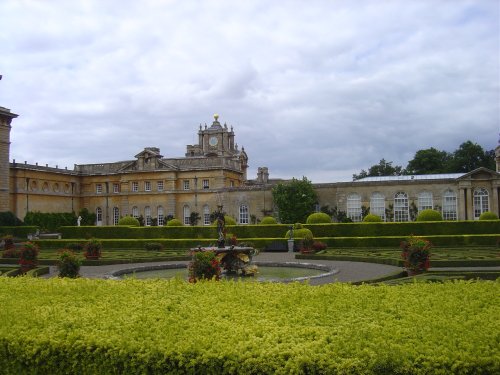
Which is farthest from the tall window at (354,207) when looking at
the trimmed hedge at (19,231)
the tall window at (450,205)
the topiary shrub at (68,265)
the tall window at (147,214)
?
the topiary shrub at (68,265)

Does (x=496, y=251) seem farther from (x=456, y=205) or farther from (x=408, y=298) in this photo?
(x=408, y=298)

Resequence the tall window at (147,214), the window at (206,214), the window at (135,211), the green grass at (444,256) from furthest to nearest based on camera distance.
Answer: the window at (135,211) < the tall window at (147,214) < the window at (206,214) < the green grass at (444,256)

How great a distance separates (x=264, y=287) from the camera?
8.18 metres

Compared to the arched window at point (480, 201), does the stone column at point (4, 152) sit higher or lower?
higher

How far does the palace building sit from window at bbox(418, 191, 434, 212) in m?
0.08

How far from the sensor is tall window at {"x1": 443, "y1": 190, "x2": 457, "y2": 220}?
4347 cm

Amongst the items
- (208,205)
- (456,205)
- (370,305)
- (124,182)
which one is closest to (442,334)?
(370,305)

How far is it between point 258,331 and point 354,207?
41.8 meters

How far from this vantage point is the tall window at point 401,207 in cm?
4497

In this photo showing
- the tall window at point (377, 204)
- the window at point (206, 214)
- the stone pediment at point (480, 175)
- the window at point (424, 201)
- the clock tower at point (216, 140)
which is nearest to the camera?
the stone pediment at point (480, 175)

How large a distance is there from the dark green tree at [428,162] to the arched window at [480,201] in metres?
27.7

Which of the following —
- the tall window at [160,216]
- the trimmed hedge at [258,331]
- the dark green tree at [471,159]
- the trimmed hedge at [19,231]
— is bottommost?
the trimmed hedge at [258,331]

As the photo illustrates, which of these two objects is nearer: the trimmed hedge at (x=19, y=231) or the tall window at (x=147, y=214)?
the trimmed hedge at (x=19, y=231)

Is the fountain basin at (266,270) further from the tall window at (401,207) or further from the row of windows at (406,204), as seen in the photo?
the tall window at (401,207)
